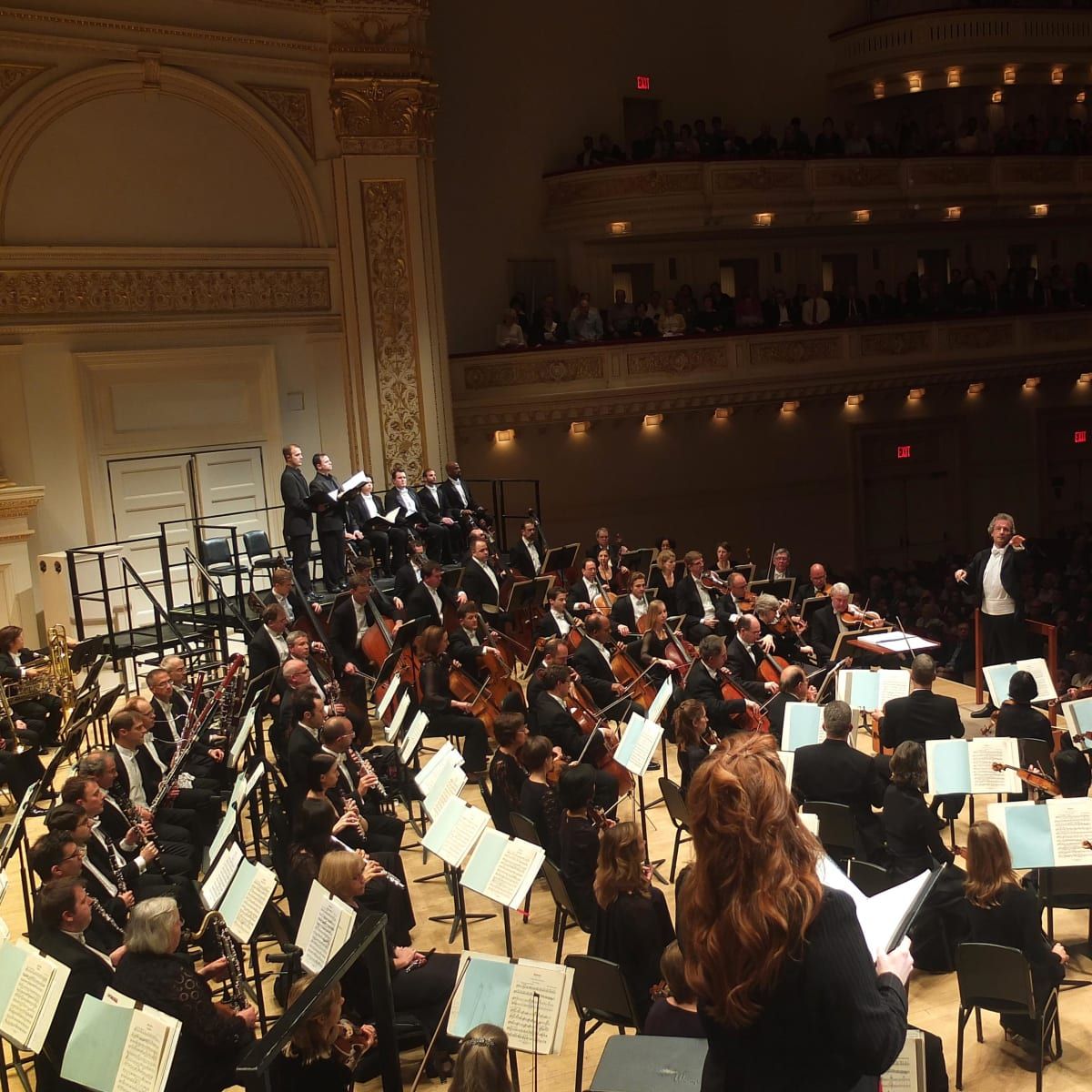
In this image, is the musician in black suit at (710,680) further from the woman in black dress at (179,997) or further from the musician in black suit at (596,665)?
the woman in black dress at (179,997)

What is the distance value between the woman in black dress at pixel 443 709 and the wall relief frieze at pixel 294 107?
8364 millimetres

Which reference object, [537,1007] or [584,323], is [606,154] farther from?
[537,1007]

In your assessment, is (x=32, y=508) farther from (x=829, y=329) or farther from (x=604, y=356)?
(x=829, y=329)

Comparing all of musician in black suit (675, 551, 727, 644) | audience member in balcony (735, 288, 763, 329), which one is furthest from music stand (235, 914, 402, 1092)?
audience member in balcony (735, 288, 763, 329)

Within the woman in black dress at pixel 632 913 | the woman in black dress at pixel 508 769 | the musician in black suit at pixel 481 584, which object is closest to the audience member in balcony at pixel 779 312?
the musician in black suit at pixel 481 584

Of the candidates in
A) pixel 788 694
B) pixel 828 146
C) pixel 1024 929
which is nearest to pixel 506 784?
pixel 788 694

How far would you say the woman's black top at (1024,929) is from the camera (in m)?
5.16

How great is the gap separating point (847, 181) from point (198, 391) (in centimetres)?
1148

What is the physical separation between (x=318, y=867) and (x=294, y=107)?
1171cm

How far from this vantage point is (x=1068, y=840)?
208 inches

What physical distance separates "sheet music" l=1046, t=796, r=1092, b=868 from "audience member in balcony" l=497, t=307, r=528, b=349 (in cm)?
1355

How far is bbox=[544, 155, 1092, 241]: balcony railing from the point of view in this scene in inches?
738

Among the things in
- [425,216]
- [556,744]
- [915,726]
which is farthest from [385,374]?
[915,726]

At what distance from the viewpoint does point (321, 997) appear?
285cm
